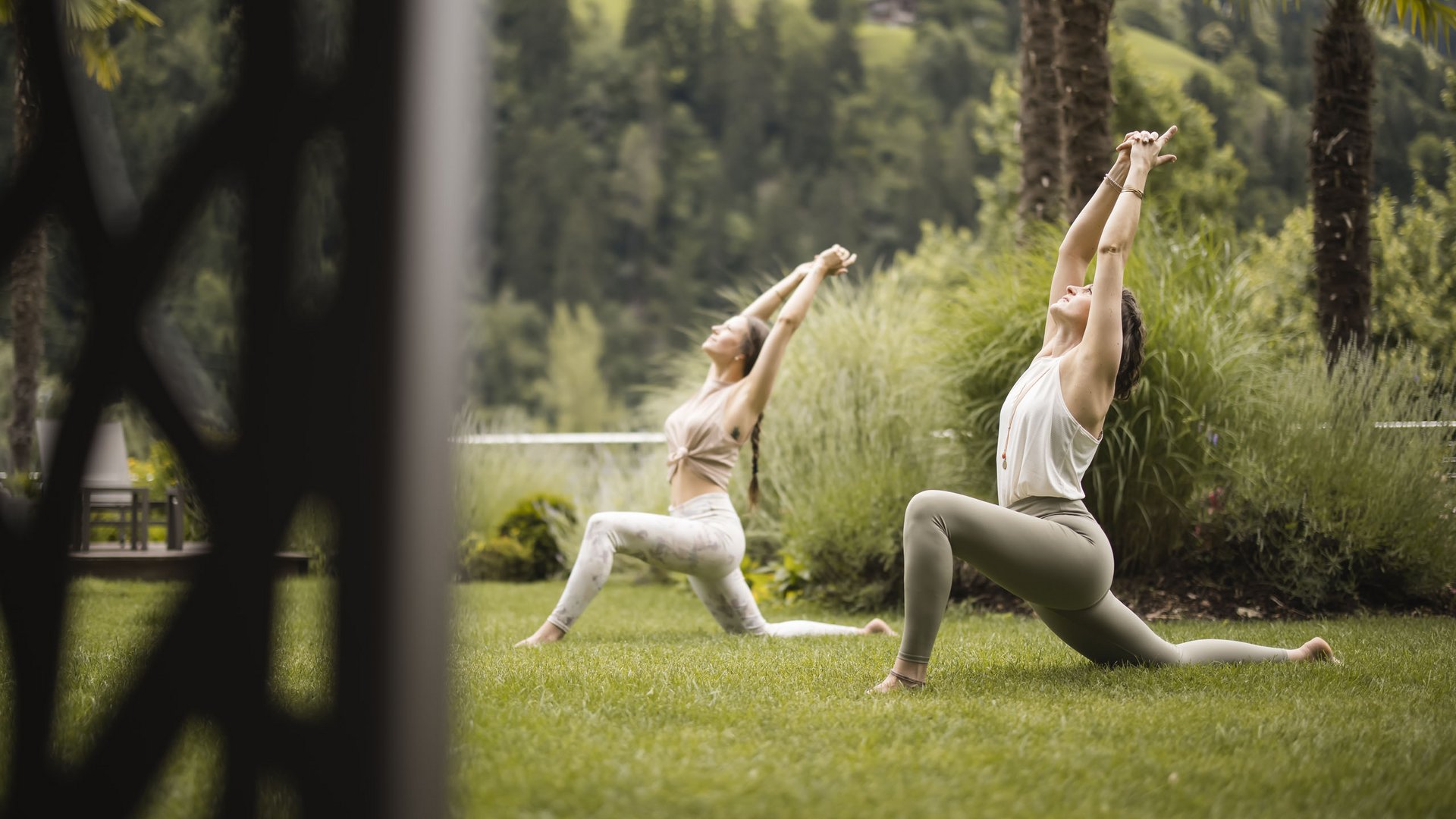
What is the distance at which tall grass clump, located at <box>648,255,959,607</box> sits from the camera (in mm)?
7664

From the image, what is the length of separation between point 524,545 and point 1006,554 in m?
7.95

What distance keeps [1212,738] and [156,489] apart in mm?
10271

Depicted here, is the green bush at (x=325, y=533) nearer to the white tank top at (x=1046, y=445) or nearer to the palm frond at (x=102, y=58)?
the white tank top at (x=1046, y=445)

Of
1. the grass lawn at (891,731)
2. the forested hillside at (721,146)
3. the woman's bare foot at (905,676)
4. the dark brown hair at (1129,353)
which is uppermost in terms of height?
the forested hillside at (721,146)

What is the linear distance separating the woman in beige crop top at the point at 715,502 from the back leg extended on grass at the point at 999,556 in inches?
74.2

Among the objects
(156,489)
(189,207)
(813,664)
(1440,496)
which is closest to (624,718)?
(813,664)

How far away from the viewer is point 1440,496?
22.1 feet

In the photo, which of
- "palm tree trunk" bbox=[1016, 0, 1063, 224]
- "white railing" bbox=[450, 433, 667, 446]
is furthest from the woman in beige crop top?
"white railing" bbox=[450, 433, 667, 446]

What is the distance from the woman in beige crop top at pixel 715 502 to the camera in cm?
564

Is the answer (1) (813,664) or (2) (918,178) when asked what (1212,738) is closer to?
(1) (813,664)

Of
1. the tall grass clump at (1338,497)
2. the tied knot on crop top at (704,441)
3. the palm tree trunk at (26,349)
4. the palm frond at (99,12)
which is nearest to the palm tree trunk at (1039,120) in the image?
the tall grass clump at (1338,497)

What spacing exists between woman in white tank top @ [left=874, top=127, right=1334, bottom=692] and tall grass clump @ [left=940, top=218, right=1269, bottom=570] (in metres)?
2.40

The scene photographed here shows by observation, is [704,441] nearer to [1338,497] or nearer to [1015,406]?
[1015,406]

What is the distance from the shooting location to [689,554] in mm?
5688
